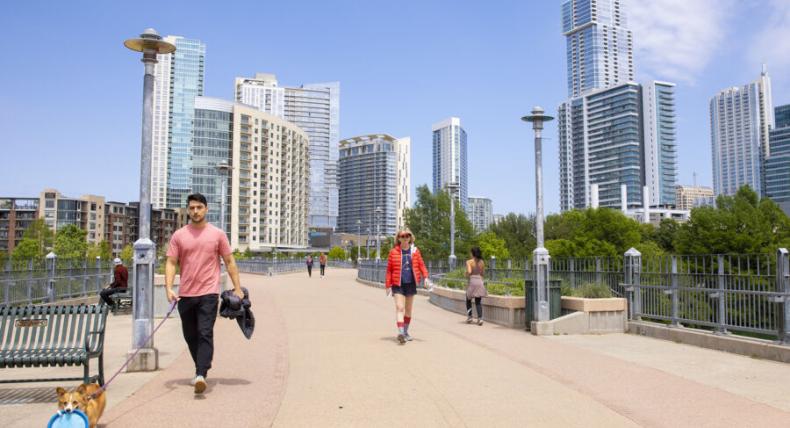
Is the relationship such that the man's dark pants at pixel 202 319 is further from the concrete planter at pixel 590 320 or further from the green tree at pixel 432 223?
the green tree at pixel 432 223

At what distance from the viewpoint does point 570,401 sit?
6480 mm

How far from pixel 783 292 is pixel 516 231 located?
79821 mm

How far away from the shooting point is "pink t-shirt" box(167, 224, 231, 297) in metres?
6.70

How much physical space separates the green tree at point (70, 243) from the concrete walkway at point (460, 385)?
96227 millimetres

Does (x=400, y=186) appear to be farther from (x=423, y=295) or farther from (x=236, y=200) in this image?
(x=423, y=295)

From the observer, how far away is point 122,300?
16641 millimetres

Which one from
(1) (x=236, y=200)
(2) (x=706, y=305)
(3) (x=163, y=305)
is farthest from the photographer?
(1) (x=236, y=200)

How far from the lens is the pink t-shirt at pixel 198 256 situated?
6699 mm

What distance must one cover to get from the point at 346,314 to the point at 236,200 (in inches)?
4828

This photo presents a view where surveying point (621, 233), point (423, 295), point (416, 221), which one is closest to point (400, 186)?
point (621, 233)

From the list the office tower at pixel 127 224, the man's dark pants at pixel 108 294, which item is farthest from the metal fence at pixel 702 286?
the office tower at pixel 127 224

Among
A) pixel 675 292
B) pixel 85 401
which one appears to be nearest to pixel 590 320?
pixel 675 292

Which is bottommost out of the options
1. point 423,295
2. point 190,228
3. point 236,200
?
point 423,295

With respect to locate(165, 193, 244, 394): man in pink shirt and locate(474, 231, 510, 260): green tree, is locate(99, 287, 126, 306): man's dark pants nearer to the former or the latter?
locate(165, 193, 244, 394): man in pink shirt
